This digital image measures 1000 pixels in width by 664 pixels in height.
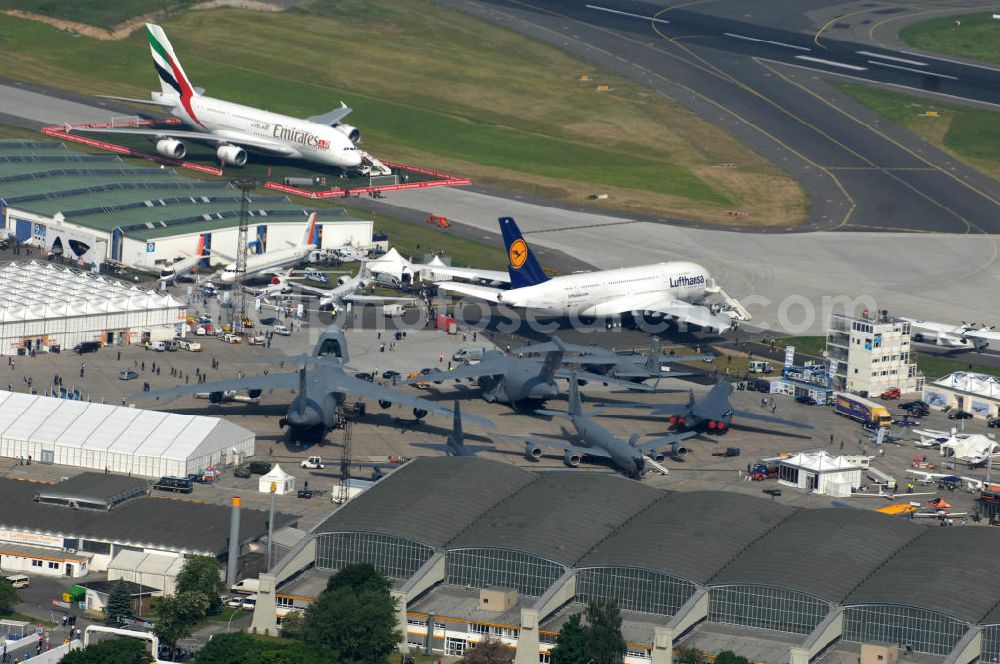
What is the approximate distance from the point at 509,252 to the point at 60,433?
2213 inches

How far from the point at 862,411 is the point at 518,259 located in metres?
39.1

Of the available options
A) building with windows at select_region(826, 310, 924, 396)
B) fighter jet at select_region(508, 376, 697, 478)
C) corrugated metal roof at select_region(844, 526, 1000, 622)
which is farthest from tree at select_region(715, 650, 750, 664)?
building with windows at select_region(826, 310, 924, 396)

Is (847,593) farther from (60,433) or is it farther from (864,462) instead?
(60,433)

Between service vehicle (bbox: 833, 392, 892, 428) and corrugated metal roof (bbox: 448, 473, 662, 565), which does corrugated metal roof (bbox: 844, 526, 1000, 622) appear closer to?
corrugated metal roof (bbox: 448, 473, 662, 565)

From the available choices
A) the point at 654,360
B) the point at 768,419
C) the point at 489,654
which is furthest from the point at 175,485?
the point at 768,419

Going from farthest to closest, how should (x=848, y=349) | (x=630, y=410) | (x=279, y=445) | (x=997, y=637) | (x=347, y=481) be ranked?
(x=848, y=349), (x=630, y=410), (x=279, y=445), (x=347, y=481), (x=997, y=637)

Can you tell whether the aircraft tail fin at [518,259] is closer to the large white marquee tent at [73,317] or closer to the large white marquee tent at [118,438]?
the large white marquee tent at [73,317]

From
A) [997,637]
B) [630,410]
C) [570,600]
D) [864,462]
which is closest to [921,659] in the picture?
[997,637]

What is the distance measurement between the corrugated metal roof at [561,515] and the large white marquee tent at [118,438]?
96.1 ft

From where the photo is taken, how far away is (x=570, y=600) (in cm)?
13125

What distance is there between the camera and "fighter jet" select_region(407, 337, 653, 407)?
175 meters

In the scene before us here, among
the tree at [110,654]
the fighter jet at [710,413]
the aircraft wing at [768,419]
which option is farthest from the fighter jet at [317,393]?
the tree at [110,654]

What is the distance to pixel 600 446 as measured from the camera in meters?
162

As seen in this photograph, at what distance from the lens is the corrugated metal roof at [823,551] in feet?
422
